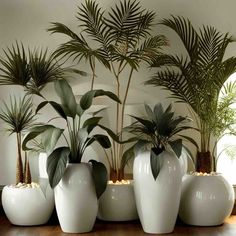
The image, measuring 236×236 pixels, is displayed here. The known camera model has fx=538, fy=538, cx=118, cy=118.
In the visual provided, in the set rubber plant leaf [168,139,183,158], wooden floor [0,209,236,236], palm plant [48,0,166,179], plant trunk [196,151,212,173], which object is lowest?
wooden floor [0,209,236,236]

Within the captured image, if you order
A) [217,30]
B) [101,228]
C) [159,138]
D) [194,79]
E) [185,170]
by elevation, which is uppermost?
[217,30]

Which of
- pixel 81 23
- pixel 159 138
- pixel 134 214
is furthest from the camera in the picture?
pixel 81 23

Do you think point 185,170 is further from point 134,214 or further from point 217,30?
point 217,30

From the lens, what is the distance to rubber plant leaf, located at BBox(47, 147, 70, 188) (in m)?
4.30

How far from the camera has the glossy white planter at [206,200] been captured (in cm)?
462

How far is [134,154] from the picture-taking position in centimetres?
471

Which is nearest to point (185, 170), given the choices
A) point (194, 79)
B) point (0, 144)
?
point (194, 79)

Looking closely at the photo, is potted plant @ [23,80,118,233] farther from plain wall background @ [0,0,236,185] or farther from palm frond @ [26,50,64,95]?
plain wall background @ [0,0,236,185]

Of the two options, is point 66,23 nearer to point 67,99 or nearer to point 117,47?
point 117,47

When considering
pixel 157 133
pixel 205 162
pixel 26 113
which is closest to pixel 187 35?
pixel 157 133

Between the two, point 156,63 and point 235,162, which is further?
point 235,162

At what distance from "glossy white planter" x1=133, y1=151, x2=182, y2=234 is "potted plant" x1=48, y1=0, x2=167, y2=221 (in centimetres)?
33

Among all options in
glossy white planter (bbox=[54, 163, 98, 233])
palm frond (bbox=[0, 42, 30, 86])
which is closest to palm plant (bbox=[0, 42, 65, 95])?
palm frond (bbox=[0, 42, 30, 86])

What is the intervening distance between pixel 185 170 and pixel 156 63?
1.01m
